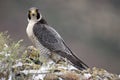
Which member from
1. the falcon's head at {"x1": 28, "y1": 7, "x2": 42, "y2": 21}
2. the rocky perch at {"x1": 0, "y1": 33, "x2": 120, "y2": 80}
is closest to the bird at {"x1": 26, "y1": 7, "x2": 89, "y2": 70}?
the falcon's head at {"x1": 28, "y1": 7, "x2": 42, "y2": 21}

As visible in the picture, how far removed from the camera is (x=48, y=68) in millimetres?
5402

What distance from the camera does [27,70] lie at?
5.40 metres

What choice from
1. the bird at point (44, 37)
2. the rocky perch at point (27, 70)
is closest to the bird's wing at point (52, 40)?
the bird at point (44, 37)

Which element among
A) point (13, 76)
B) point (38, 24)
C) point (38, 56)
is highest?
point (38, 24)

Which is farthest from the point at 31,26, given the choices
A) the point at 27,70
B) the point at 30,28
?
the point at 27,70

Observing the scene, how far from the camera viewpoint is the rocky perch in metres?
5.35

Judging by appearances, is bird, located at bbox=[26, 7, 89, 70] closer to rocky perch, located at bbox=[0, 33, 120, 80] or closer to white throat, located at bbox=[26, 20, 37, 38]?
white throat, located at bbox=[26, 20, 37, 38]

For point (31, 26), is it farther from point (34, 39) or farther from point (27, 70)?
point (27, 70)

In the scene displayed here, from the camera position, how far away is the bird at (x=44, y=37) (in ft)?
23.1

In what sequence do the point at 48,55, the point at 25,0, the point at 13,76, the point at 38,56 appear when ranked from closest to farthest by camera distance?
the point at 13,76 → the point at 38,56 → the point at 48,55 → the point at 25,0

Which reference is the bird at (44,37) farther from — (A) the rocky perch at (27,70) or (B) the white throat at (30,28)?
(A) the rocky perch at (27,70)

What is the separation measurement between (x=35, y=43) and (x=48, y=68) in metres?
1.93

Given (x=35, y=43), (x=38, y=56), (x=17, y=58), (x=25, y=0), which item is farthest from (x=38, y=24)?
(x=25, y=0)

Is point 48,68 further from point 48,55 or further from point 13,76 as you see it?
point 48,55
